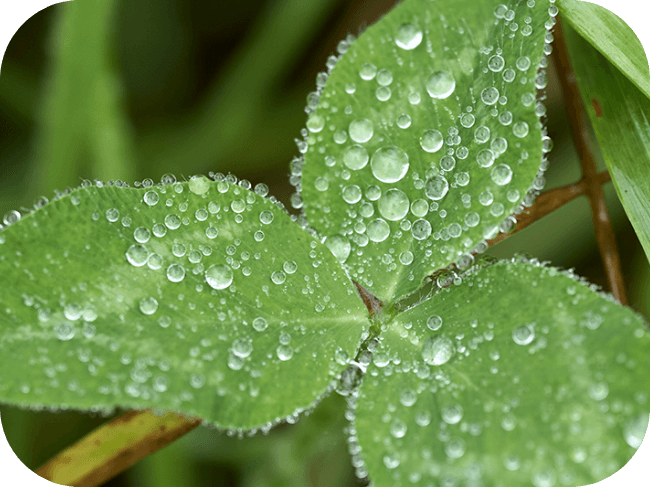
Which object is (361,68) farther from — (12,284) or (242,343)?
(12,284)

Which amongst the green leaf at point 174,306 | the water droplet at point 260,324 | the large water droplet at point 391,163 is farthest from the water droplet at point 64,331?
the large water droplet at point 391,163

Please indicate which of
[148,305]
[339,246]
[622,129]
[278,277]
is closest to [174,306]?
[148,305]

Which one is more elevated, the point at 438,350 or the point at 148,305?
the point at 148,305

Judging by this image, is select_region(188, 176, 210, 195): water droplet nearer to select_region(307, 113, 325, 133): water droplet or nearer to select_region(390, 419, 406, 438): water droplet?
select_region(307, 113, 325, 133): water droplet

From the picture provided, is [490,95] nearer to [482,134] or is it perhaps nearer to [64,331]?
[482,134]

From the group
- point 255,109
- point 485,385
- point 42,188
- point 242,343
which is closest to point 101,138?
point 42,188

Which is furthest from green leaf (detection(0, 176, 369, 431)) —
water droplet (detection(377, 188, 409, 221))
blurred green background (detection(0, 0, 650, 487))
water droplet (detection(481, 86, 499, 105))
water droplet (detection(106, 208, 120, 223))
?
blurred green background (detection(0, 0, 650, 487))

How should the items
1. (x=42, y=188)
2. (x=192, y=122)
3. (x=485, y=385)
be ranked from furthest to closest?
(x=192, y=122) < (x=42, y=188) < (x=485, y=385)
